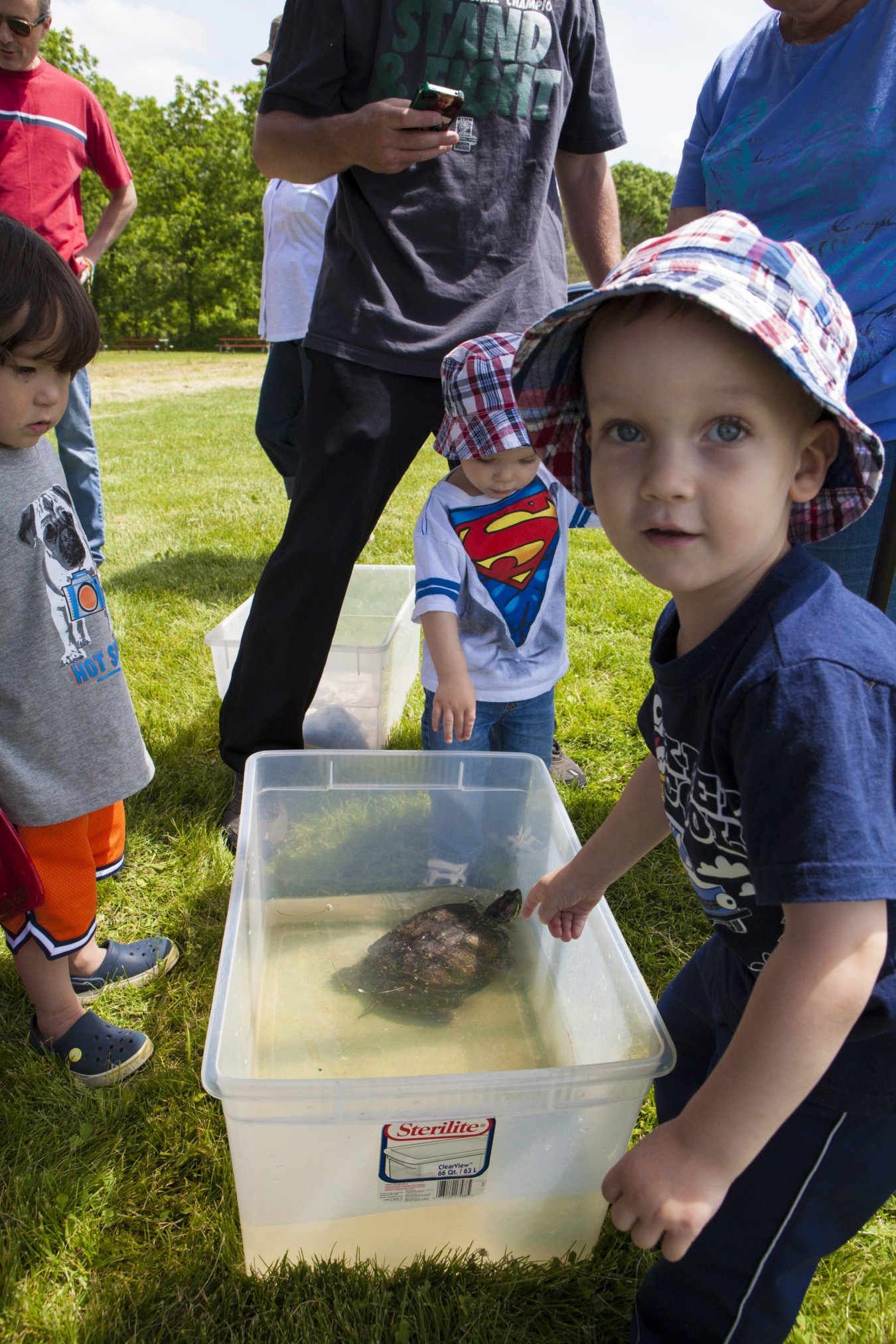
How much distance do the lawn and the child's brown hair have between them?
1.26 m

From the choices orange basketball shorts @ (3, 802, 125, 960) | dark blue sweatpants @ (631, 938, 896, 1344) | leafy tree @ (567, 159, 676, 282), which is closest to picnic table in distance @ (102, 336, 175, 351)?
leafy tree @ (567, 159, 676, 282)

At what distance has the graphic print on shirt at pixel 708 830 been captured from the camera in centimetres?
103

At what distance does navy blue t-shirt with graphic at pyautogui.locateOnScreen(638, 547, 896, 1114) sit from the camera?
0.81 meters

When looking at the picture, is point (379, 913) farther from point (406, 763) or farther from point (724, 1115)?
point (724, 1115)

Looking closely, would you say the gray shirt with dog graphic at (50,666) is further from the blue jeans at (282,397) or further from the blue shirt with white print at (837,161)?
the blue jeans at (282,397)

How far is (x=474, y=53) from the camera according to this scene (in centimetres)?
189

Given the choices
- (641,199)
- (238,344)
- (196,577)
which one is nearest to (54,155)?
(196,577)

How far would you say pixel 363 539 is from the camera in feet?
7.08

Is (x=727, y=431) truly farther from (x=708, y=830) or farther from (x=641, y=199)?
(x=641, y=199)

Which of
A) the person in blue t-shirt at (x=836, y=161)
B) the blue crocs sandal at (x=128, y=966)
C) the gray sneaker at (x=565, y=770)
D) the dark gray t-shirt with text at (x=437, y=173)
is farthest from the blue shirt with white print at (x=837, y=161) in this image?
the blue crocs sandal at (x=128, y=966)

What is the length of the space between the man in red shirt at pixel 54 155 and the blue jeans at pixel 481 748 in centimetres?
202

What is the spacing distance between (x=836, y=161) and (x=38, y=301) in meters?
1.50

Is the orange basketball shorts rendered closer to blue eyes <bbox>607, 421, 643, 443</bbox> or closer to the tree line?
blue eyes <bbox>607, 421, 643, 443</bbox>

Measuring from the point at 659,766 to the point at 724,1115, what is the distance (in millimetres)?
500
